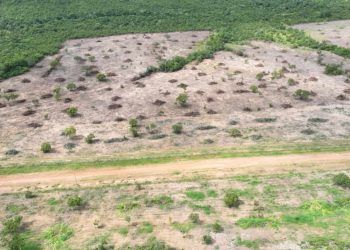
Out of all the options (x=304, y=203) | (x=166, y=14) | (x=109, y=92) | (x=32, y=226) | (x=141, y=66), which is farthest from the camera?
(x=166, y=14)

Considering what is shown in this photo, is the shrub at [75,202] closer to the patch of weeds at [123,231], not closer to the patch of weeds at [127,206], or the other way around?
the patch of weeds at [127,206]

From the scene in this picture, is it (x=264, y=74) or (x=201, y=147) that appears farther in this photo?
(x=264, y=74)

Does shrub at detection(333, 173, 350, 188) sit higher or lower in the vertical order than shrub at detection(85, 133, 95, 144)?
lower

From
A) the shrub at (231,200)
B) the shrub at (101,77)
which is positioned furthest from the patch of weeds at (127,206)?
the shrub at (101,77)

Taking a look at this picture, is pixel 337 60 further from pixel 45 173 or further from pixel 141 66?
pixel 45 173

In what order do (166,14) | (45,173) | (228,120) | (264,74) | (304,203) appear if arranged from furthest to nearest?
(166,14), (264,74), (228,120), (45,173), (304,203)

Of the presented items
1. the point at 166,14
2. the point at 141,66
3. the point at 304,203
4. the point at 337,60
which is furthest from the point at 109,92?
→ the point at 166,14

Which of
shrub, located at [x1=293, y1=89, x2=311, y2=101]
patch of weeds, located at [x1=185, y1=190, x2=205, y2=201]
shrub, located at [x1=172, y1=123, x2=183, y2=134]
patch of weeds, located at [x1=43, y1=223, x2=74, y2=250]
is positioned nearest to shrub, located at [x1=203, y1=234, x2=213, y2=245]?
patch of weeds, located at [x1=185, y1=190, x2=205, y2=201]

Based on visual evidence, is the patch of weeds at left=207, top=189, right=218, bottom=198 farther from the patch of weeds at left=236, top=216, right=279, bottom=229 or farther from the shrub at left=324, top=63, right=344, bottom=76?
the shrub at left=324, top=63, right=344, bottom=76
